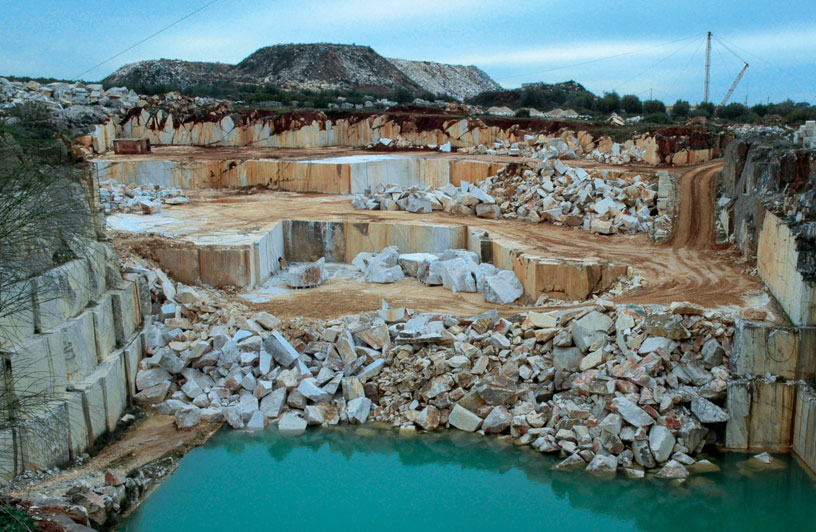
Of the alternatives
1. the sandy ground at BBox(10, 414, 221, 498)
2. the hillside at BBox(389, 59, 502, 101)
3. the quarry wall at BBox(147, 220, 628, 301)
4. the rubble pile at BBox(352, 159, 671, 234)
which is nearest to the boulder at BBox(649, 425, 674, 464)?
the quarry wall at BBox(147, 220, 628, 301)

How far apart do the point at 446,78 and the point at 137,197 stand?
175ft

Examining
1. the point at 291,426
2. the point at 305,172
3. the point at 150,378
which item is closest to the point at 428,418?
the point at 291,426

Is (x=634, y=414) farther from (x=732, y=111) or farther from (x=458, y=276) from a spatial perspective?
(x=732, y=111)

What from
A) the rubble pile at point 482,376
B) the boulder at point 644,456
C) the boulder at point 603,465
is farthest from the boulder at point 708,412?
the boulder at point 603,465

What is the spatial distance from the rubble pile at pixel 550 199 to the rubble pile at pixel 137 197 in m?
5.62

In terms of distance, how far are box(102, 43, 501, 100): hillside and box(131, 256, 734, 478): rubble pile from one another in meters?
41.8

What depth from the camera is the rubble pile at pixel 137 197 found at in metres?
19.9

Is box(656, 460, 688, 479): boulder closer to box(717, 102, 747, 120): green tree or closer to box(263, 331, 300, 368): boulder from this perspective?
box(263, 331, 300, 368): boulder

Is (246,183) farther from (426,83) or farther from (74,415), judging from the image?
(426,83)

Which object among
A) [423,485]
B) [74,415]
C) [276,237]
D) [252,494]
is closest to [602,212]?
[276,237]

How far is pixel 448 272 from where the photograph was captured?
1616 cm

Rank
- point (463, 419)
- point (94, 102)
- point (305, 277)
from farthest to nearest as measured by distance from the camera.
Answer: point (94, 102)
point (305, 277)
point (463, 419)

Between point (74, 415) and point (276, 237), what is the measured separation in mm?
9682

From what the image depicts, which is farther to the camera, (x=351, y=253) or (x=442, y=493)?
(x=351, y=253)
